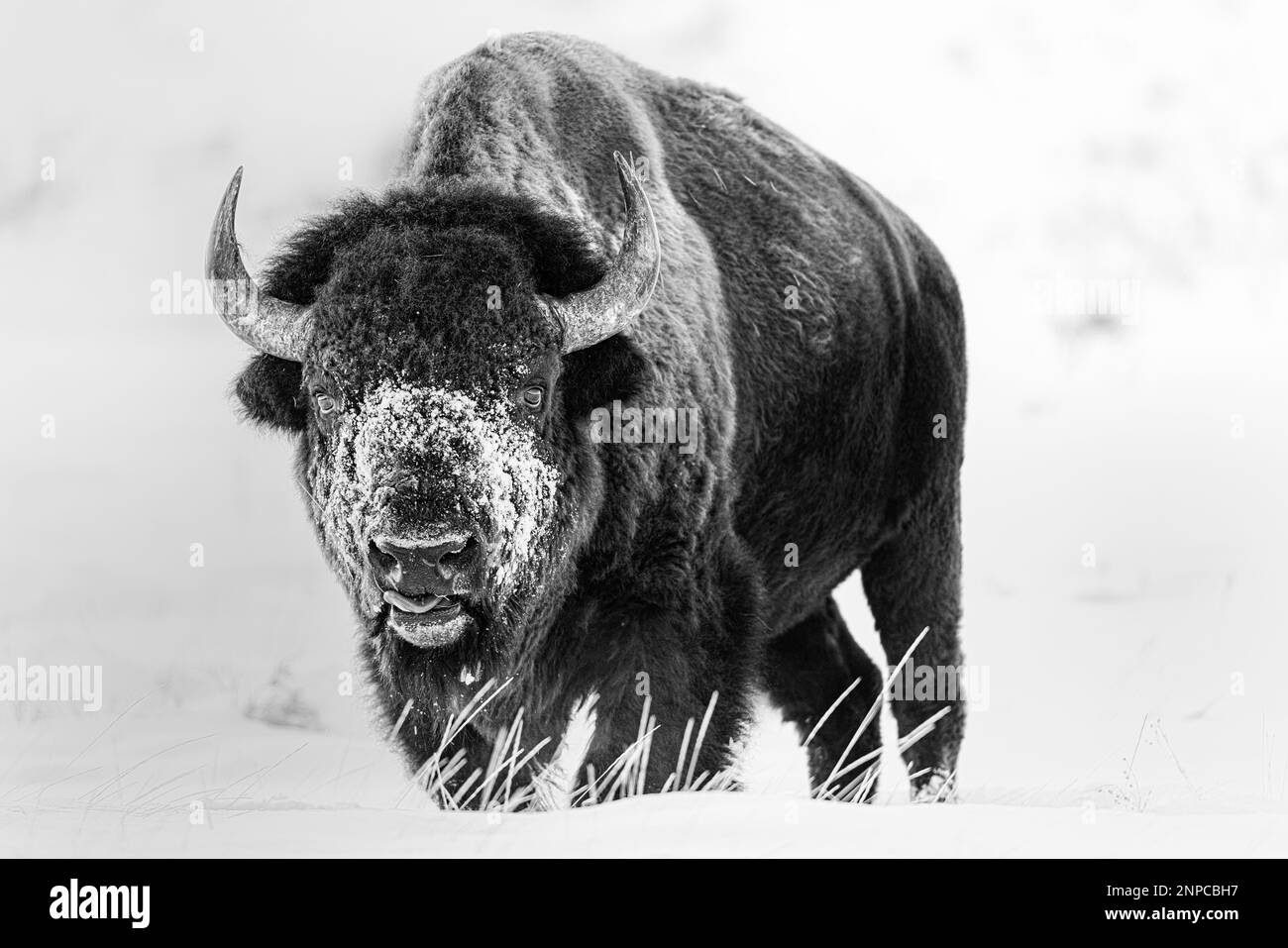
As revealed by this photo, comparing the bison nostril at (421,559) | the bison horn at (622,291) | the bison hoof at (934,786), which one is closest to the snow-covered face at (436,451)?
the bison nostril at (421,559)

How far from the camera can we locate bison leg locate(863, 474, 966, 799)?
8852 millimetres

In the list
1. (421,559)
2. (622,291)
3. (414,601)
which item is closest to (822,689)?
(622,291)

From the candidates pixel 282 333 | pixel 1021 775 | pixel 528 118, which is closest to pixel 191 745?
pixel 282 333

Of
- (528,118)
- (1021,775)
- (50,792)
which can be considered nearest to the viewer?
(50,792)

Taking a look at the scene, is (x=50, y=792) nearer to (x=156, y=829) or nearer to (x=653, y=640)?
(x=156, y=829)

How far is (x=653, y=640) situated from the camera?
6.52m

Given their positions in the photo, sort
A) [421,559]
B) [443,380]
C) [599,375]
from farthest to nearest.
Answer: [599,375] < [443,380] < [421,559]

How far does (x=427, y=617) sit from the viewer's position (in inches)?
220

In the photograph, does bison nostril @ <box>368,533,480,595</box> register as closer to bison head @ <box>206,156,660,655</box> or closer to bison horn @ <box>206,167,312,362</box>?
bison head @ <box>206,156,660,655</box>

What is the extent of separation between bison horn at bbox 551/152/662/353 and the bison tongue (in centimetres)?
110

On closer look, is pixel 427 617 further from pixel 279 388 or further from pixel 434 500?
pixel 279 388

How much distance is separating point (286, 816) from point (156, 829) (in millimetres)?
479

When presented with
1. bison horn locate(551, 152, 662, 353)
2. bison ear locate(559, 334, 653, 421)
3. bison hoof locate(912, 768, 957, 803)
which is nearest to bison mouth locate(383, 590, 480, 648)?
bison ear locate(559, 334, 653, 421)

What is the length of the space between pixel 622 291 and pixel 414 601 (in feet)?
4.63
